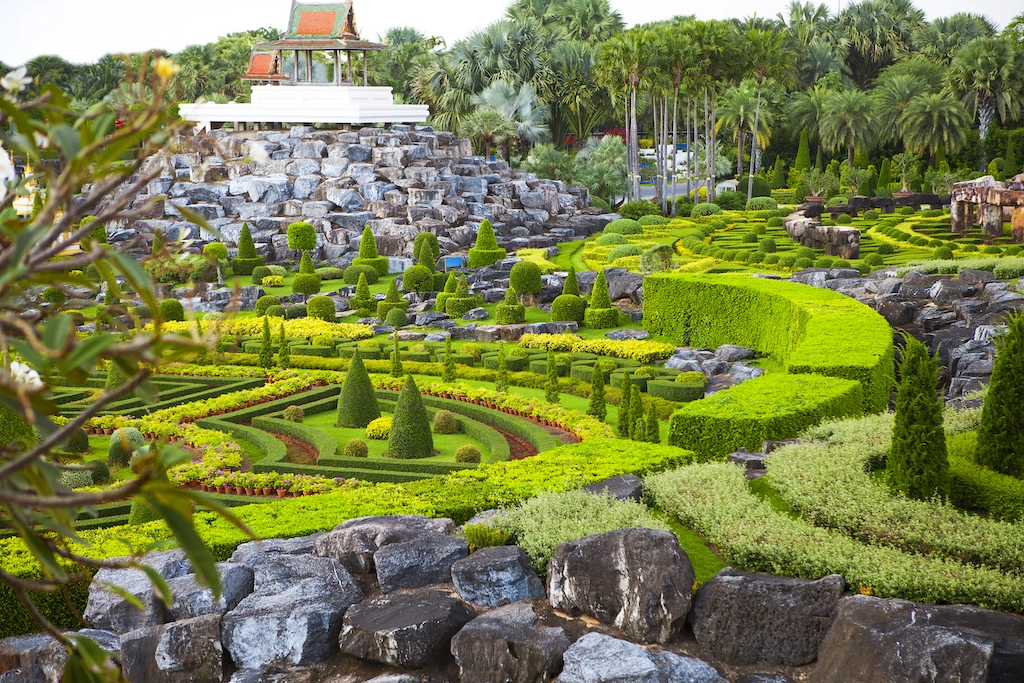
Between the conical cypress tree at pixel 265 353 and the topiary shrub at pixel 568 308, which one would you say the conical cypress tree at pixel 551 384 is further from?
the conical cypress tree at pixel 265 353

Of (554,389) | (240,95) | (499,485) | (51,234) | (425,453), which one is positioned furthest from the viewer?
(240,95)

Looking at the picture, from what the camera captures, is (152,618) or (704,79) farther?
(704,79)

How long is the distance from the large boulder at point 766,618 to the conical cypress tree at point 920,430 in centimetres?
236

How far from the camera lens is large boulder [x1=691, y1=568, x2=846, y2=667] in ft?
27.8

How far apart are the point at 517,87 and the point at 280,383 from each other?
4891 cm

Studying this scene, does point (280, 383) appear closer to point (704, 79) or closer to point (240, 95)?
point (704, 79)

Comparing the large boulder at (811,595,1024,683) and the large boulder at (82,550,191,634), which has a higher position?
the large boulder at (811,595,1024,683)

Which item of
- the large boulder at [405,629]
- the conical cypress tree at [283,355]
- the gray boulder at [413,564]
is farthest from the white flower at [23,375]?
the conical cypress tree at [283,355]

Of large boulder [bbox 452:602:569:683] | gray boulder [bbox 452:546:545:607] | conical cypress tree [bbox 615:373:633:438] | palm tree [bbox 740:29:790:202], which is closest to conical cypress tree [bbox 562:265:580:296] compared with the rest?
conical cypress tree [bbox 615:373:633:438]

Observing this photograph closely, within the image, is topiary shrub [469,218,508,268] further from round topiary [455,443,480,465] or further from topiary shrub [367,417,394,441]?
round topiary [455,443,480,465]

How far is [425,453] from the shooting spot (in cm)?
1862

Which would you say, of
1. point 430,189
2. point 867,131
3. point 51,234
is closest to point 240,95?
point 430,189

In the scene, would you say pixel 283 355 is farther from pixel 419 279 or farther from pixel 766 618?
pixel 766 618

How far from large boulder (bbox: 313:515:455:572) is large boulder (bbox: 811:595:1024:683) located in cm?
455
